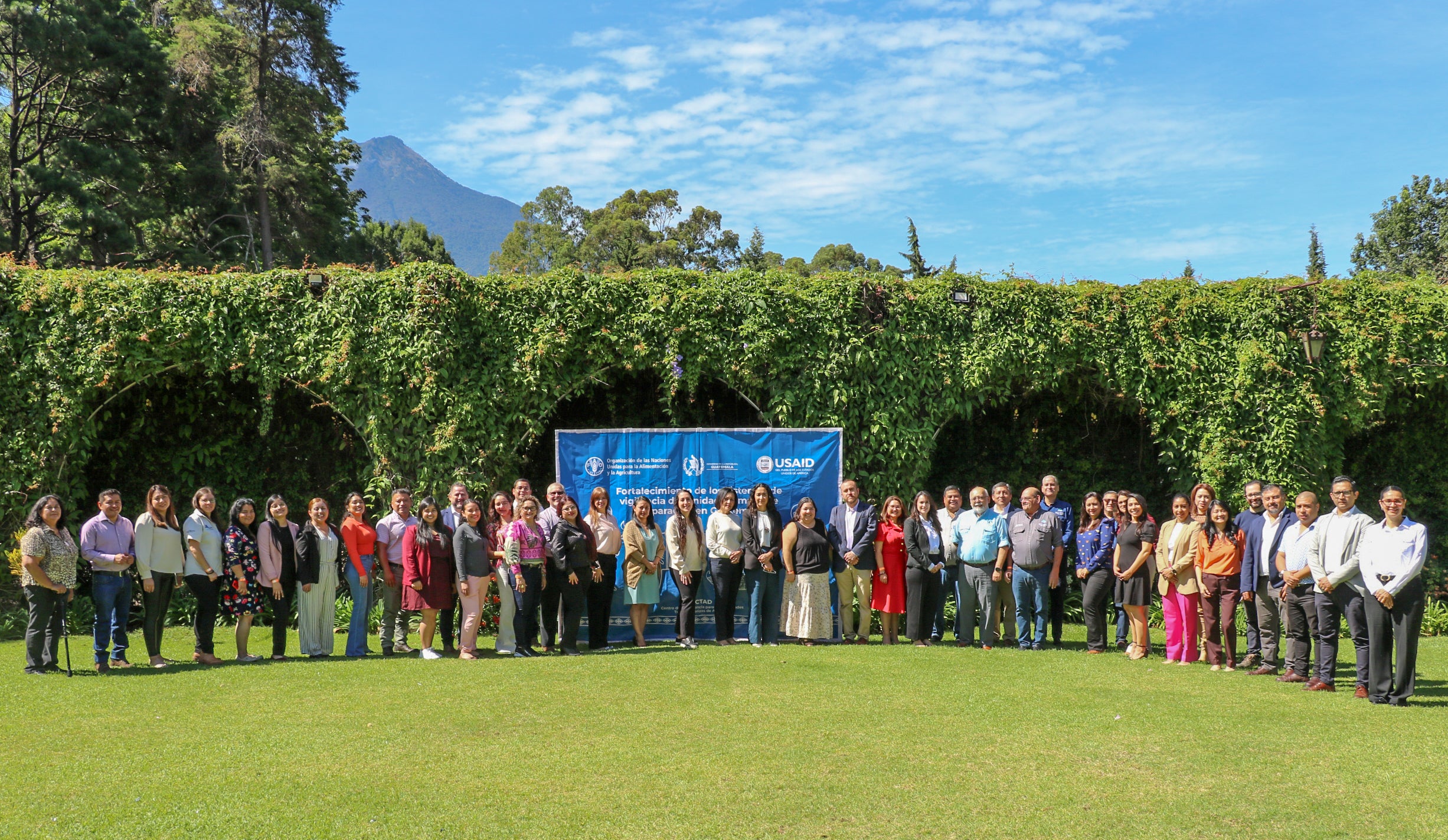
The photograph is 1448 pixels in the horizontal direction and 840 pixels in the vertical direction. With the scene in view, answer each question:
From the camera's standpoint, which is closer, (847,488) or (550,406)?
(847,488)

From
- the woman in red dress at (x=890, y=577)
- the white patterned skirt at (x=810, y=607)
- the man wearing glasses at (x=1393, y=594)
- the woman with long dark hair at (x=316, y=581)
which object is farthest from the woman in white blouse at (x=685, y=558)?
the man wearing glasses at (x=1393, y=594)

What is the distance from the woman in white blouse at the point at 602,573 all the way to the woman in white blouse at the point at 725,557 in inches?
33.6

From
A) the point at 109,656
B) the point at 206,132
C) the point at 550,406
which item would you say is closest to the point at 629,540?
the point at 550,406

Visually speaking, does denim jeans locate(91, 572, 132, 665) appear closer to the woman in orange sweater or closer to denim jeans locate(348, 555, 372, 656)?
denim jeans locate(348, 555, 372, 656)

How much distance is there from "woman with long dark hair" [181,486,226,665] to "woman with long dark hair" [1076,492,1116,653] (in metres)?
7.14

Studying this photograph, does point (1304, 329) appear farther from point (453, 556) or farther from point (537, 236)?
point (537, 236)

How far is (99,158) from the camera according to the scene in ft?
53.9

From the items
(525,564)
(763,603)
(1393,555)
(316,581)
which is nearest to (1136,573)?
(1393,555)

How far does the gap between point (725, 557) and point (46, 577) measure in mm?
5170

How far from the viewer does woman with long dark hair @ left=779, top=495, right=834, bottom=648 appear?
28.2ft

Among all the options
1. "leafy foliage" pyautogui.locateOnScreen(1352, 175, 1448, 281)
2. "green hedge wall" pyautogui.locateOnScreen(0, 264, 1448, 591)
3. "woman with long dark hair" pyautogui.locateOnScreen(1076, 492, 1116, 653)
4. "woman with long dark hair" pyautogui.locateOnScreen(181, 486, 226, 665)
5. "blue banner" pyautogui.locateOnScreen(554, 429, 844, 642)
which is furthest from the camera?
"leafy foliage" pyautogui.locateOnScreen(1352, 175, 1448, 281)

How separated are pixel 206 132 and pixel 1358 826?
22119mm

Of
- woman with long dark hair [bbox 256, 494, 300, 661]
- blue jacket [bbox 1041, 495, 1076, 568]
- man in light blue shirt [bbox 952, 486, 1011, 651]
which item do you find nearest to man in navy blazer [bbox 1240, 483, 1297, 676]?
blue jacket [bbox 1041, 495, 1076, 568]

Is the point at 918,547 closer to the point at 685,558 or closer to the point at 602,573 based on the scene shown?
the point at 685,558
